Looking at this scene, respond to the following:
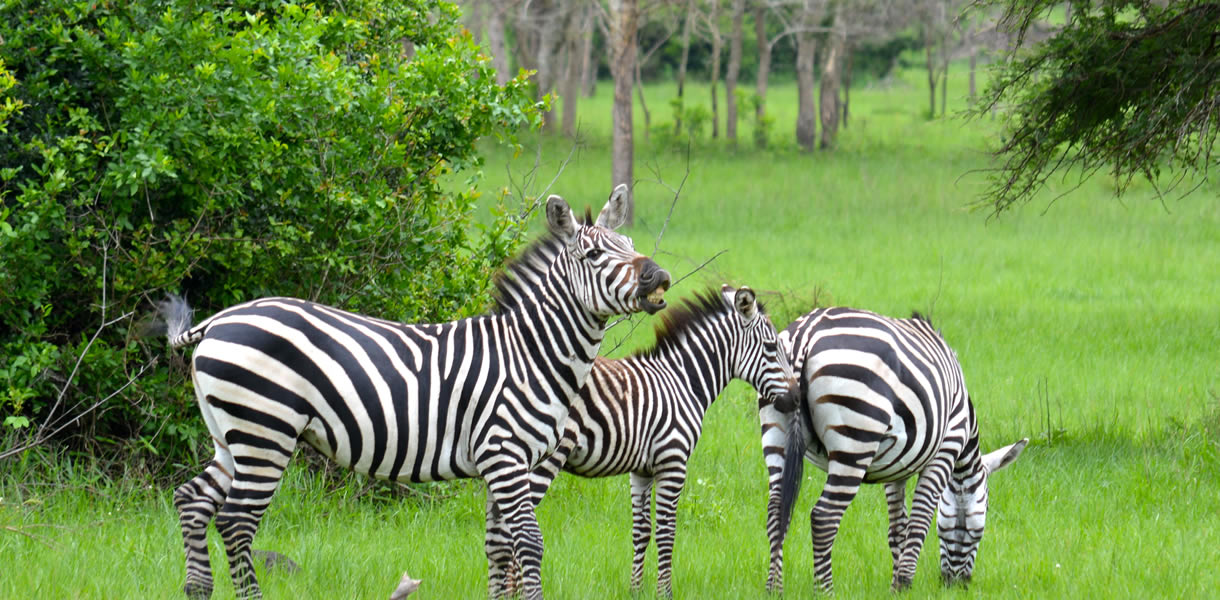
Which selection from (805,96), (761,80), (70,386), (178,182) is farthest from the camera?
(761,80)

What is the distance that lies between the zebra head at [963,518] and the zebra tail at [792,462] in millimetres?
874

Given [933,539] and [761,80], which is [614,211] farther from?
[761,80]

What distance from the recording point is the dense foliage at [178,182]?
21.3ft

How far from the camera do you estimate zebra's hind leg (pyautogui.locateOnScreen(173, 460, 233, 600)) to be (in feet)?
17.0

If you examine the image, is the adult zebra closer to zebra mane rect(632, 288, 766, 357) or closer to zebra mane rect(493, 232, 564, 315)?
zebra mane rect(493, 232, 564, 315)

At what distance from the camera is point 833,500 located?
5652 millimetres

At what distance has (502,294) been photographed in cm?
547

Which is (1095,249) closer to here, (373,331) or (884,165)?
(884,165)

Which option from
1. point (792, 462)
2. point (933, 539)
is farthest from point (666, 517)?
point (933, 539)

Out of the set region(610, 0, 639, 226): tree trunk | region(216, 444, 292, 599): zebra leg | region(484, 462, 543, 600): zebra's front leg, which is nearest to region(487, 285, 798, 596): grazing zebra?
region(484, 462, 543, 600): zebra's front leg

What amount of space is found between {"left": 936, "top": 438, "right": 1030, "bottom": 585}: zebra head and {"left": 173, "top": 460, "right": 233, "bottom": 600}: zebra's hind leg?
3.34 meters

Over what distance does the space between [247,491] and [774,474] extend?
2.37 metres

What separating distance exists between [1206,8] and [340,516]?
6605 mm

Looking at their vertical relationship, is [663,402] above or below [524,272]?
below
